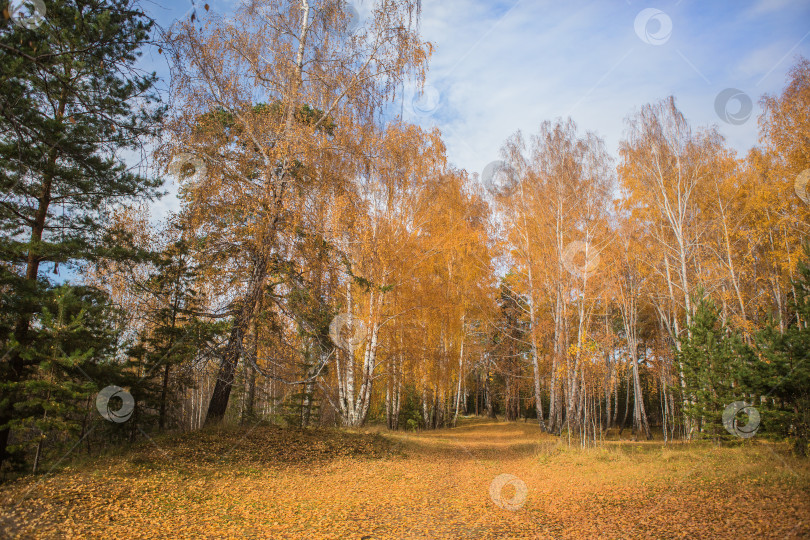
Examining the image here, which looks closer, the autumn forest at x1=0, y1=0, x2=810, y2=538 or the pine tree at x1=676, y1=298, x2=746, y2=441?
the autumn forest at x1=0, y1=0, x2=810, y2=538

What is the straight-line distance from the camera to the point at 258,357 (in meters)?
8.29

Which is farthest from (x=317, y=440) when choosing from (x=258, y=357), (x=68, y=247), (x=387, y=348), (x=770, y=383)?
(x=770, y=383)

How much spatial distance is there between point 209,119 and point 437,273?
35.7 feet
